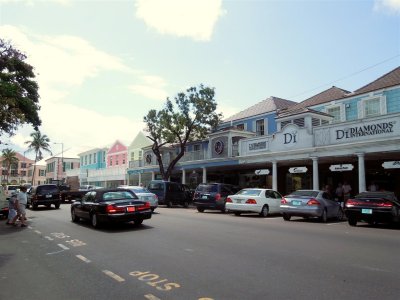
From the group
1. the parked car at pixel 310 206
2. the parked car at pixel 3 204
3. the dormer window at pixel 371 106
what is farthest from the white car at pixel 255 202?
the parked car at pixel 3 204

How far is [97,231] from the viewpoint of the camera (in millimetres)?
12859

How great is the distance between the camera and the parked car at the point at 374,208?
14078 millimetres

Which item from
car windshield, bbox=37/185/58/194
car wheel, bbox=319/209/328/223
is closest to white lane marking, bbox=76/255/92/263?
car wheel, bbox=319/209/328/223

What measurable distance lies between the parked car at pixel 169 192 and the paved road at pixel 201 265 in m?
14.3

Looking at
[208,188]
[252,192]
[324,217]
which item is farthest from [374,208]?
[208,188]

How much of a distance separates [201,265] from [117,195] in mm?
7441

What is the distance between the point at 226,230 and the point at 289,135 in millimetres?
13059

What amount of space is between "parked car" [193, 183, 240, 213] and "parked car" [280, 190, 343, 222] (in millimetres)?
5193

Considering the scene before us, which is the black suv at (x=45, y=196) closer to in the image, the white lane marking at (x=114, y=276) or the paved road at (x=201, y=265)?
the paved road at (x=201, y=265)

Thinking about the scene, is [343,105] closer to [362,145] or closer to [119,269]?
[362,145]

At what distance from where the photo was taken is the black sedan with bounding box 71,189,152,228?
513 inches

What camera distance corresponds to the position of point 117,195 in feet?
46.4

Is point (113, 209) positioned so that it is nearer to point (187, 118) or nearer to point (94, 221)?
point (94, 221)

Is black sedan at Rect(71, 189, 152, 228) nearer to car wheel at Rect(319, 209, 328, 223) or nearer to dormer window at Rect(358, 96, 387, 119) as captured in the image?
car wheel at Rect(319, 209, 328, 223)
